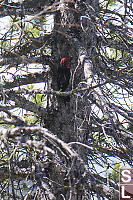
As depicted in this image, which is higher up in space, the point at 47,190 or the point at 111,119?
the point at 111,119

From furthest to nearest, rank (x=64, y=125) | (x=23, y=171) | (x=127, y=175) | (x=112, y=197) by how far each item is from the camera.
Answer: (x=64, y=125) < (x=23, y=171) < (x=127, y=175) < (x=112, y=197)

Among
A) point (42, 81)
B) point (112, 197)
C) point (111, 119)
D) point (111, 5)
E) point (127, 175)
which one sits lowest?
point (112, 197)

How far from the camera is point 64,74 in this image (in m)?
3.78

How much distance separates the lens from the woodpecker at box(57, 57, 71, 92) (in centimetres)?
374

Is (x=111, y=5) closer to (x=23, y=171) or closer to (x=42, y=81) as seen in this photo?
(x=42, y=81)

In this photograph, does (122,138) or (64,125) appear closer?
(122,138)

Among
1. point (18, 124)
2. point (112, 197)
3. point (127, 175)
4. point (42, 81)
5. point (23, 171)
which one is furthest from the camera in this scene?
point (42, 81)

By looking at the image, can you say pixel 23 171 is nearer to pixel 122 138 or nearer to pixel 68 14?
pixel 122 138

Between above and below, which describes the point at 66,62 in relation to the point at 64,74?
above

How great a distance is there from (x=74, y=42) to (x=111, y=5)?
4.03 ft

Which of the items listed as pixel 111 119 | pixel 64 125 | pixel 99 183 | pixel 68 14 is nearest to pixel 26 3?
pixel 68 14

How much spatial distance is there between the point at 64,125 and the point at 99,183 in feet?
3.81

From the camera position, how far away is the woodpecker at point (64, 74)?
3.74 m

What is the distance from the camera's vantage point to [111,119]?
2.52 meters
